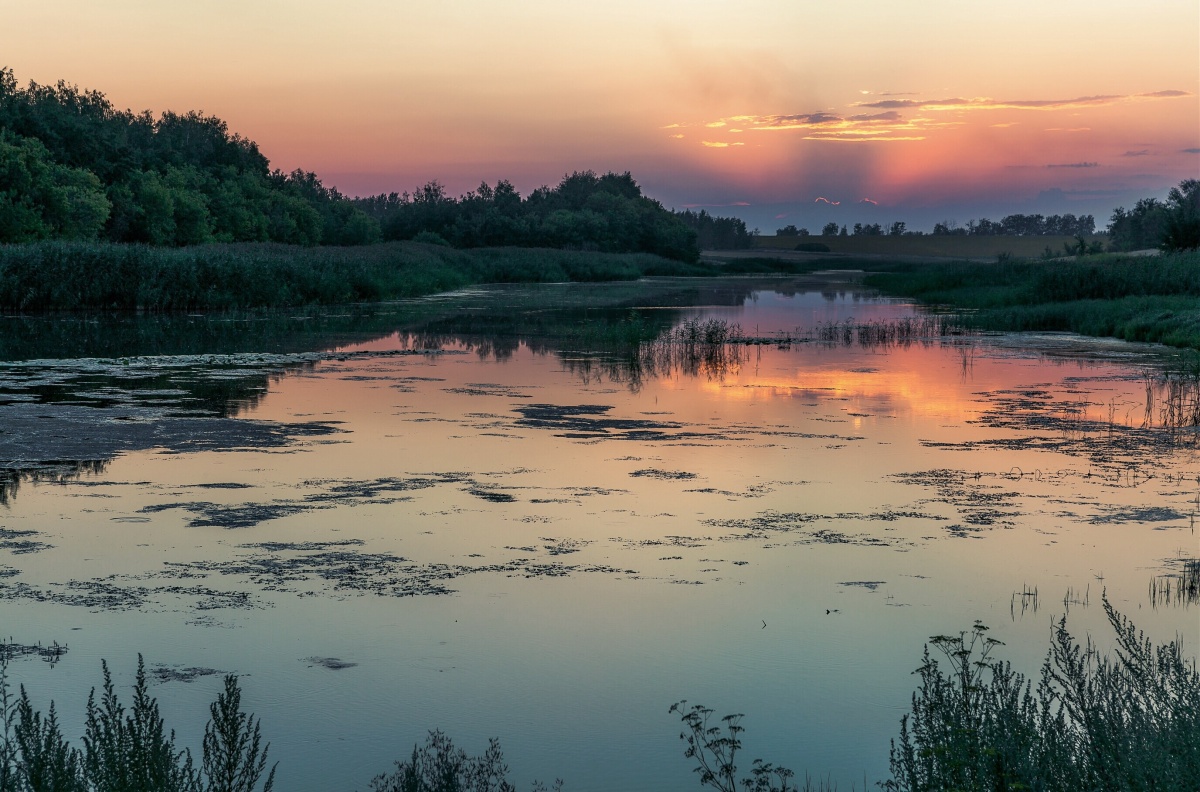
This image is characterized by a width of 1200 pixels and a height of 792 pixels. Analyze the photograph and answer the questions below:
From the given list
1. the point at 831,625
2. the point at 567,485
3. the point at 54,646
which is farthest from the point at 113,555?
the point at 831,625

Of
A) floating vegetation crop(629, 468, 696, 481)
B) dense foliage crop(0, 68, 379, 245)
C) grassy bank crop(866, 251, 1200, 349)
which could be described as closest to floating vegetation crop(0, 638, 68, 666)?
floating vegetation crop(629, 468, 696, 481)

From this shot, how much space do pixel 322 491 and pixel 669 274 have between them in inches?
3544

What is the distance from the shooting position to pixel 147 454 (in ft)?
38.9

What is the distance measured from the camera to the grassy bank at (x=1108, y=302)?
26.9 metres

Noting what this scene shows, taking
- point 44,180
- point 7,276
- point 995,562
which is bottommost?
point 995,562

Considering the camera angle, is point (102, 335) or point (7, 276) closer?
point (102, 335)

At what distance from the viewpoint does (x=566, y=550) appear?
8336 mm

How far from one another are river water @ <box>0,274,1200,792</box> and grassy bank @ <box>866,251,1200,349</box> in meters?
9.45

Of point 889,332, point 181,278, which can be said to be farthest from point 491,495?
point 181,278

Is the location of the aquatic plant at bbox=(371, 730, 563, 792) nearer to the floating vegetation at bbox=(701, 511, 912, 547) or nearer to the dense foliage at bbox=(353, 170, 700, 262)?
the floating vegetation at bbox=(701, 511, 912, 547)

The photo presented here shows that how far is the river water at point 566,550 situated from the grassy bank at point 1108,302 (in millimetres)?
9453

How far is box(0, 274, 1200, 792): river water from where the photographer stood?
5.59 meters

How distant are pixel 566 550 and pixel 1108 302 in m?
27.3

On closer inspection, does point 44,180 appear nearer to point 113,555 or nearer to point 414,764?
point 113,555
